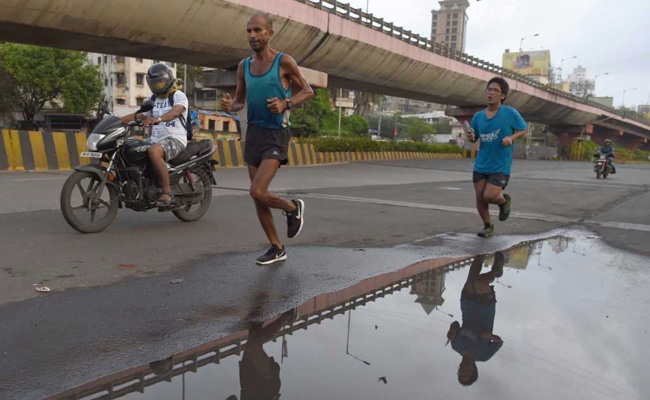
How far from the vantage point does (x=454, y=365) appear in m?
2.54

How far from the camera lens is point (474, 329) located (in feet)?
10.1

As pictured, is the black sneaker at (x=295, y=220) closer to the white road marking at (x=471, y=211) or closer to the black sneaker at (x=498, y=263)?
the black sneaker at (x=498, y=263)

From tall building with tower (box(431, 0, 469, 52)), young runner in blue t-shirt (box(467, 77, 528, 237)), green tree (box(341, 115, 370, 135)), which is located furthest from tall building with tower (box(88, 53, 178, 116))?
tall building with tower (box(431, 0, 469, 52))

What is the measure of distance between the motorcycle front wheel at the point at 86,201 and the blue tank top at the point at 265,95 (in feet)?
6.65

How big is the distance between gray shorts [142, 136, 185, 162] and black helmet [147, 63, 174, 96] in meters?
0.50

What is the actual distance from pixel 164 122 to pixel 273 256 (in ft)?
7.17

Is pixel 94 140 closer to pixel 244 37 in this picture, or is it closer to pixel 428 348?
pixel 428 348

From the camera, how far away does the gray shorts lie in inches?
224

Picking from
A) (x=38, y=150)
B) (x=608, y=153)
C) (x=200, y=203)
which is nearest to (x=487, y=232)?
(x=200, y=203)

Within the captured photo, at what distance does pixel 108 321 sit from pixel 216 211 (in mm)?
4466

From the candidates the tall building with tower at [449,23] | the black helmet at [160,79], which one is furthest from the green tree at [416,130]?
the tall building with tower at [449,23]

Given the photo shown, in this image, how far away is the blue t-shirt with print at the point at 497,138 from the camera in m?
6.12

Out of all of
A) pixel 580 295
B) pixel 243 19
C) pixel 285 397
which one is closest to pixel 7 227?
pixel 285 397

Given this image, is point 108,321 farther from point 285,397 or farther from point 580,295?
point 580,295
